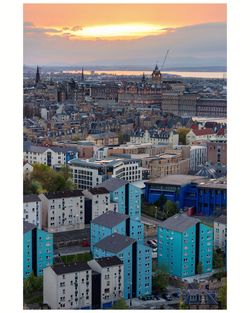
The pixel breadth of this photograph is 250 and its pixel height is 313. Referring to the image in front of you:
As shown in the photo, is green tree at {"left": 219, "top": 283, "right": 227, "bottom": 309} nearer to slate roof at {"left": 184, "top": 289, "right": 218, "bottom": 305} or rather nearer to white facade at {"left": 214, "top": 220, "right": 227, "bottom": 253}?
A: slate roof at {"left": 184, "top": 289, "right": 218, "bottom": 305}

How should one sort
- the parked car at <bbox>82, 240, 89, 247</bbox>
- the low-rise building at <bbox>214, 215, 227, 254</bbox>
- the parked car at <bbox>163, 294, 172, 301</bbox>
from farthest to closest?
the parked car at <bbox>82, 240, 89, 247</bbox>, the low-rise building at <bbox>214, 215, 227, 254</bbox>, the parked car at <bbox>163, 294, 172, 301</bbox>

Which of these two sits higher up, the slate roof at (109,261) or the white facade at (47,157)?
the white facade at (47,157)

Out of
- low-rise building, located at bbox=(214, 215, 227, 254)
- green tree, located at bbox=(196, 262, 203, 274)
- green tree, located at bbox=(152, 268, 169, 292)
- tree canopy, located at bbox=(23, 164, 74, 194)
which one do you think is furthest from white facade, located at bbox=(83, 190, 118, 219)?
green tree, located at bbox=(152, 268, 169, 292)

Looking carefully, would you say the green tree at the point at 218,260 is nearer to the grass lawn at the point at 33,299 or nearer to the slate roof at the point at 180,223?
the slate roof at the point at 180,223

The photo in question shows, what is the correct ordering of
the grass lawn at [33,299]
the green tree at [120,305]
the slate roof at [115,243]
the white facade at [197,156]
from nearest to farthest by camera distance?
the green tree at [120,305] → the grass lawn at [33,299] → the slate roof at [115,243] → the white facade at [197,156]

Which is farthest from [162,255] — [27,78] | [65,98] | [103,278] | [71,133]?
[65,98]

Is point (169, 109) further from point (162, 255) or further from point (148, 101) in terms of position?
point (162, 255)

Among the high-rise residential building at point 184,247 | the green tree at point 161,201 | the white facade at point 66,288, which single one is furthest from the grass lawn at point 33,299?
the green tree at point 161,201
